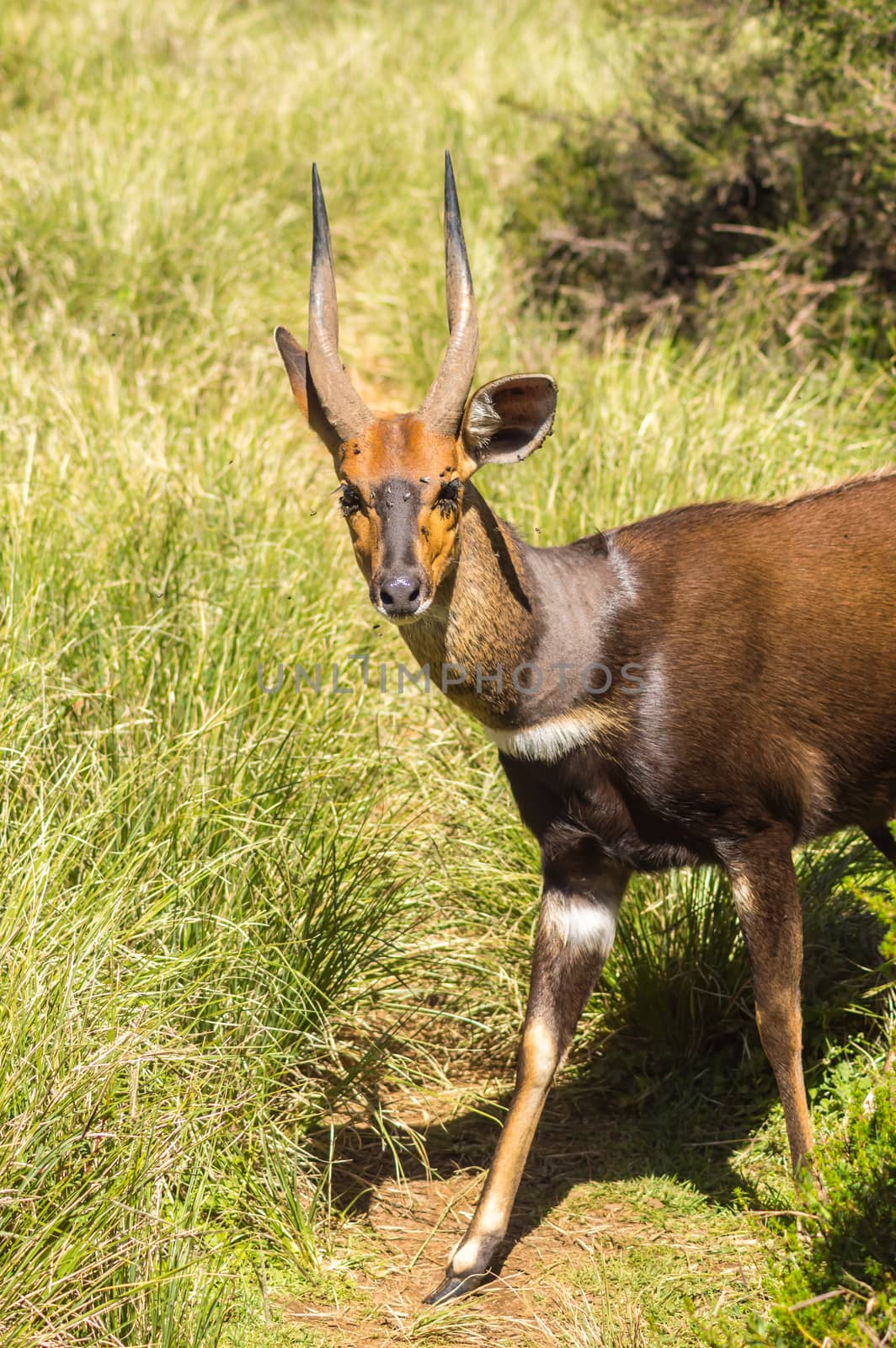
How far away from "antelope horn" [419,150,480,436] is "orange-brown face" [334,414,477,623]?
42mm

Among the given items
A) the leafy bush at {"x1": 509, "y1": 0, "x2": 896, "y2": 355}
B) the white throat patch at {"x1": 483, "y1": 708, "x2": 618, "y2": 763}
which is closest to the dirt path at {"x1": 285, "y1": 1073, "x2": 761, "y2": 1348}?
the white throat patch at {"x1": 483, "y1": 708, "x2": 618, "y2": 763}

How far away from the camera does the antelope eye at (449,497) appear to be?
3.74 m

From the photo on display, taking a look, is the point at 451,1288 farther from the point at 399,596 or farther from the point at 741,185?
the point at 741,185

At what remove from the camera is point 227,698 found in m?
4.88

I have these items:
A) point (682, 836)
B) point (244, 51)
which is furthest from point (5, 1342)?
point (244, 51)

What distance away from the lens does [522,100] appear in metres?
10.2

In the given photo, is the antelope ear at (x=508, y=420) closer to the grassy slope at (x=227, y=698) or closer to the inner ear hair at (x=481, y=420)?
the inner ear hair at (x=481, y=420)

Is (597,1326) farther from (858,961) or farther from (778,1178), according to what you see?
(858,961)

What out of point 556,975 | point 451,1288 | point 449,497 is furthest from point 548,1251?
point 449,497

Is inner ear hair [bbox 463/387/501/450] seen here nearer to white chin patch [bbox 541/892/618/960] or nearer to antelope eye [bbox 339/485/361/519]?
antelope eye [bbox 339/485/361/519]

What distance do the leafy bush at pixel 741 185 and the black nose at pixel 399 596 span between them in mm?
4340

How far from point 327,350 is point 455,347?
0.33 metres

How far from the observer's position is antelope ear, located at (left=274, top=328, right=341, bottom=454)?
3994mm

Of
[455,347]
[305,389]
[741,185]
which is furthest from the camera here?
[741,185]
